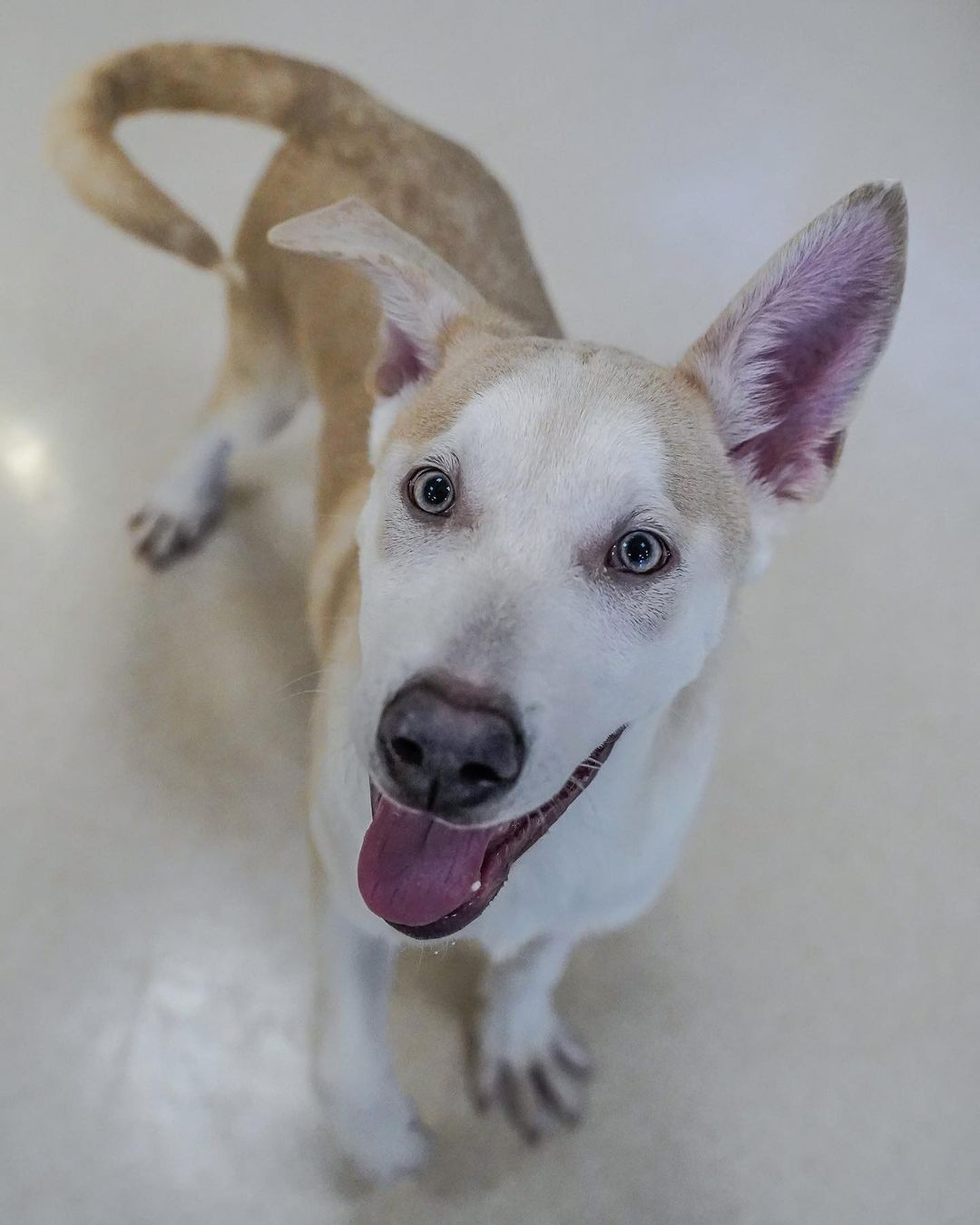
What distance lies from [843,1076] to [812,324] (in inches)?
53.7

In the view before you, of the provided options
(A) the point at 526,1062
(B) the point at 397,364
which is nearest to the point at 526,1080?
(A) the point at 526,1062

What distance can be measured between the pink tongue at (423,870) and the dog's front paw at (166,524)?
4.31ft

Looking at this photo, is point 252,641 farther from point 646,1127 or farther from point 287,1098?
point 646,1127

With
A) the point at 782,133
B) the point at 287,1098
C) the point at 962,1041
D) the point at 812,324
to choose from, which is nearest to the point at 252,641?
the point at 287,1098

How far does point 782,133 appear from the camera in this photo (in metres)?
3.29

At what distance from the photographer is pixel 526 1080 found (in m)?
1.67

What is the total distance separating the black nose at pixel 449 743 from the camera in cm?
87

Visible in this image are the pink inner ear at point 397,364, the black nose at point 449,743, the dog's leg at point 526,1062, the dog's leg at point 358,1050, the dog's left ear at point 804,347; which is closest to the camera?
the black nose at point 449,743

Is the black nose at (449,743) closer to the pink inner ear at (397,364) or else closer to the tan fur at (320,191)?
the pink inner ear at (397,364)

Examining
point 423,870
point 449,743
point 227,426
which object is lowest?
point 227,426

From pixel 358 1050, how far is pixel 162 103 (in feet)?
5.49

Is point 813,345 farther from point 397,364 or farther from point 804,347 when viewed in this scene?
point 397,364

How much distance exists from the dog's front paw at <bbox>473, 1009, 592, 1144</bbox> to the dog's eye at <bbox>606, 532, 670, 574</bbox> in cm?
96

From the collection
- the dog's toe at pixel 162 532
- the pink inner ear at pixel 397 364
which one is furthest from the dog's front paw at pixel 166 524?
the pink inner ear at pixel 397 364
